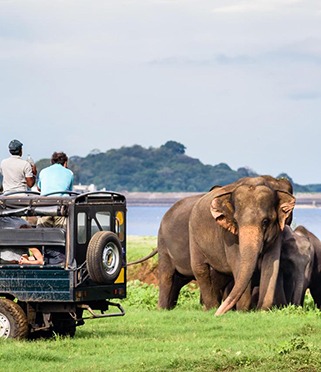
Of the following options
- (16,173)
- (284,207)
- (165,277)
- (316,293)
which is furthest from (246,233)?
(316,293)

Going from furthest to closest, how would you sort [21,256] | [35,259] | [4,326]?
1. [21,256]
2. [35,259]
3. [4,326]

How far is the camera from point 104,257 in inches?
630

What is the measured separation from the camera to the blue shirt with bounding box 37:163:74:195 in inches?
692

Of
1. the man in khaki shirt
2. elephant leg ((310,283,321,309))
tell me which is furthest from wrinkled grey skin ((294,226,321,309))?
the man in khaki shirt

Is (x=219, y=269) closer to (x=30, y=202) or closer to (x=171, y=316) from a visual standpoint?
(x=171, y=316)

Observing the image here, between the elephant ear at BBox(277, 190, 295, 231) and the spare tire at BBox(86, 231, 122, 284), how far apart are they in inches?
216

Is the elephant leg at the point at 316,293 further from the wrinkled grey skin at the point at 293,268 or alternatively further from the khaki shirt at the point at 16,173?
the khaki shirt at the point at 16,173

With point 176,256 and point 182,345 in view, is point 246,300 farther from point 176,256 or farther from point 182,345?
point 182,345

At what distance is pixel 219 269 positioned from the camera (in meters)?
22.4

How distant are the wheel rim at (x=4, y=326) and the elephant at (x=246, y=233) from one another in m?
4.81

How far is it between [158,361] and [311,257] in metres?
9.39

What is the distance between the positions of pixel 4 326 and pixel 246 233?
5.86m

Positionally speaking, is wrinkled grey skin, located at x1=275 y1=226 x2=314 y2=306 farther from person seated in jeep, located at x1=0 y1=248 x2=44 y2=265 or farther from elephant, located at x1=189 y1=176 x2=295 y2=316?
person seated in jeep, located at x1=0 y1=248 x2=44 y2=265

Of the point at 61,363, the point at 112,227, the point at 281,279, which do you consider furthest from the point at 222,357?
the point at 281,279
